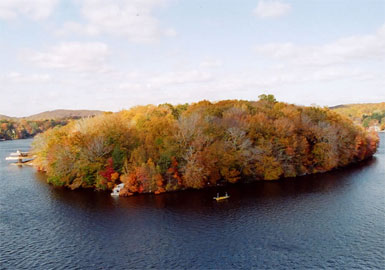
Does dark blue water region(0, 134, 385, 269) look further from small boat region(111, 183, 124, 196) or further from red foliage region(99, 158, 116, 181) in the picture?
red foliage region(99, 158, 116, 181)

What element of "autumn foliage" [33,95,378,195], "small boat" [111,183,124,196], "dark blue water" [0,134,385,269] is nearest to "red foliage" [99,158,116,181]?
"autumn foliage" [33,95,378,195]

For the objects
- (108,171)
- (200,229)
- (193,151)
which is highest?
(193,151)

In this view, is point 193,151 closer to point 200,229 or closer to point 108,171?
point 108,171

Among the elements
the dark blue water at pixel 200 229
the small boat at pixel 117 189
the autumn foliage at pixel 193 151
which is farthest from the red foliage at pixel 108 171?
the dark blue water at pixel 200 229

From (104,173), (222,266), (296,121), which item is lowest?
(222,266)

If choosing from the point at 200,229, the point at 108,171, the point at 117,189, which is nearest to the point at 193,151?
the point at 117,189

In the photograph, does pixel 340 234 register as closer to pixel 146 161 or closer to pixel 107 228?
pixel 107 228

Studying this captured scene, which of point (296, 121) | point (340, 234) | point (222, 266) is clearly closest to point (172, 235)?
point (222, 266)
